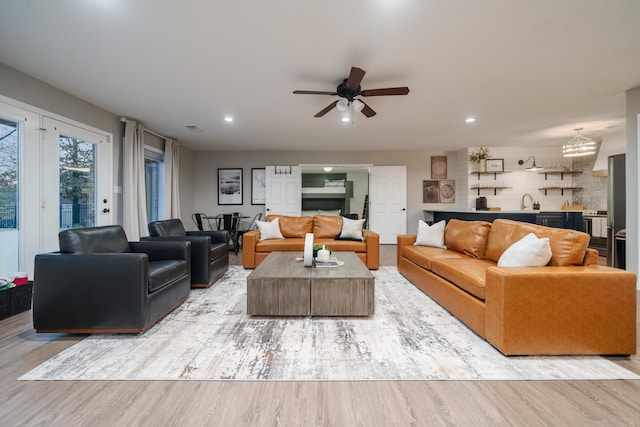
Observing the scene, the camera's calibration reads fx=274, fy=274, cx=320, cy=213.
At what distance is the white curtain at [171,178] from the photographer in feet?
19.1

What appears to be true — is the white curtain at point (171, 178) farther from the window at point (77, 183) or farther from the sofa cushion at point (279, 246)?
the sofa cushion at point (279, 246)

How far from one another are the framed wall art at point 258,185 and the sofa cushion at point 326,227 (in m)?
2.88

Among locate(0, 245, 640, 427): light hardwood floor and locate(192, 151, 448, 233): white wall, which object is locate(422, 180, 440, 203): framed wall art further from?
locate(0, 245, 640, 427): light hardwood floor

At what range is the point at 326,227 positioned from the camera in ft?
16.1

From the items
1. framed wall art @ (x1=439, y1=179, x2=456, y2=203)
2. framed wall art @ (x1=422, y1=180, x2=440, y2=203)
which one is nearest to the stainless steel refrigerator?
framed wall art @ (x1=439, y1=179, x2=456, y2=203)

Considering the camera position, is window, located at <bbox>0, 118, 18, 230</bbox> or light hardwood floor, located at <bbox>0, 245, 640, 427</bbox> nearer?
light hardwood floor, located at <bbox>0, 245, 640, 427</bbox>

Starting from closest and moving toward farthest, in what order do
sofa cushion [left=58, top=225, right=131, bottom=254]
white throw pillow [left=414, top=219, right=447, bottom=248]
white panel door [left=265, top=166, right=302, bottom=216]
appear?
sofa cushion [left=58, top=225, right=131, bottom=254] < white throw pillow [left=414, top=219, right=447, bottom=248] < white panel door [left=265, top=166, right=302, bottom=216]

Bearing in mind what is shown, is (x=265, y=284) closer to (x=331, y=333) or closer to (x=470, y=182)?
(x=331, y=333)

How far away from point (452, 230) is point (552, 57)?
2.09 metres

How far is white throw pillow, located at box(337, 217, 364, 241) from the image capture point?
4637 millimetres

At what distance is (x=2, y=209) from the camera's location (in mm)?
2910

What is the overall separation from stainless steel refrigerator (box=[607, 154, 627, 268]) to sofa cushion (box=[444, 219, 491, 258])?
8.31 feet

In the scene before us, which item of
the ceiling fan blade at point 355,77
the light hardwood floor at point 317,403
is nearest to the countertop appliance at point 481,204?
the ceiling fan blade at point 355,77

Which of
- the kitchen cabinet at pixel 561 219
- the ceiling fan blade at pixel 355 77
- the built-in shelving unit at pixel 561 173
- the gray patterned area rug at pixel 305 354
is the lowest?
the gray patterned area rug at pixel 305 354
